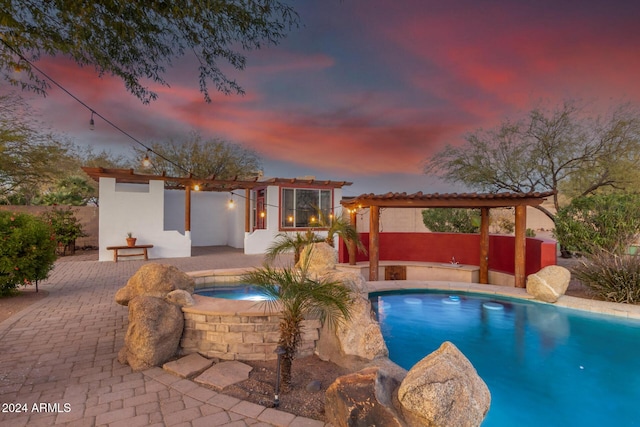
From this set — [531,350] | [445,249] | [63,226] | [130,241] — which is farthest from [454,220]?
[63,226]

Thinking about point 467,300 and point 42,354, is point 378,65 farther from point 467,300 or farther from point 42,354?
point 42,354

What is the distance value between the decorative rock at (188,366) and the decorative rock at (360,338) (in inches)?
66.6

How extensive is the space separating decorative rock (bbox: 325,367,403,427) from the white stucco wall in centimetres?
1190

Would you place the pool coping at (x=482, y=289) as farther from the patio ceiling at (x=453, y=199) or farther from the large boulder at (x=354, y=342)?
the patio ceiling at (x=453, y=199)

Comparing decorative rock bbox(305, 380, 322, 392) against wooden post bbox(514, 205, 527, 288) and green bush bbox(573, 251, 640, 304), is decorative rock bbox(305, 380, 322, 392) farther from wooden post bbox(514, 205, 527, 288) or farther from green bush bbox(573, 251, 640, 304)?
green bush bbox(573, 251, 640, 304)

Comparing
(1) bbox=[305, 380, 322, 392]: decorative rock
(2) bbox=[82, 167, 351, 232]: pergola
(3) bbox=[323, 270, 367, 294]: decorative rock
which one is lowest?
(1) bbox=[305, 380, 322, 392]: decorative rock

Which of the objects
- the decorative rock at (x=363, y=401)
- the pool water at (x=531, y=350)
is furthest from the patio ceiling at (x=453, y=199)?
the decorative rock at (x=363, y=401)

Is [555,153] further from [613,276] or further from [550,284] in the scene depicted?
[550,284]

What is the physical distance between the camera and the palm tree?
319cm

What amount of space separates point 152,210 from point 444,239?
446 inches

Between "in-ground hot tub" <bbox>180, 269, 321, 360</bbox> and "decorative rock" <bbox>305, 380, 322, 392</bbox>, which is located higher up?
"in-ground hot tub" <bbox>180, 269, 321, 360</bbox>

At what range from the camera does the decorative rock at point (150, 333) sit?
3.63 m

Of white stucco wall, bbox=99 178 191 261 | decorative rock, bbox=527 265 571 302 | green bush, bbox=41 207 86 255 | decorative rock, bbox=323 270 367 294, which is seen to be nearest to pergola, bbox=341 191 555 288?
decorative rock, bbox=527 265 571 302

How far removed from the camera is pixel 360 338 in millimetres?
4195
